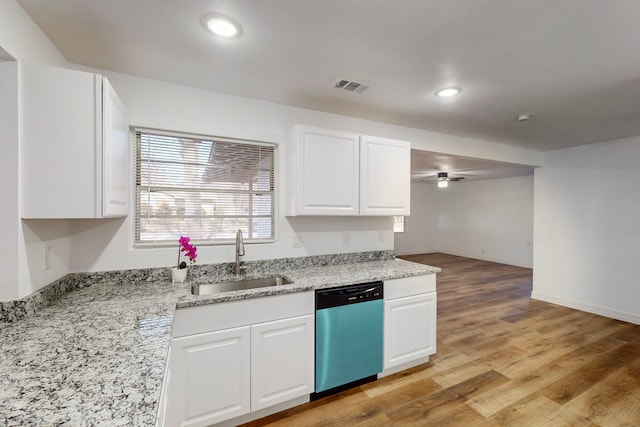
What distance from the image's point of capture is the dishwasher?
211cm

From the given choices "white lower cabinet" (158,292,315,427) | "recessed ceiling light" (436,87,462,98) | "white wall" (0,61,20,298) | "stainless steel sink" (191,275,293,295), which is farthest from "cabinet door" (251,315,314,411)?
"recessed ceiling light" (436,87,462,98)

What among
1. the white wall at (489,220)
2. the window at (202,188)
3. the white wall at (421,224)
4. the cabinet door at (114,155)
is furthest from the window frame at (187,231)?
the white wall at (489,220)

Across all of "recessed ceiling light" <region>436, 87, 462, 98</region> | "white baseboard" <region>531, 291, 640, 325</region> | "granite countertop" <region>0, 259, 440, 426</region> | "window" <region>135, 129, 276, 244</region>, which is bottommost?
"white baseboard" <region>531, 291, 640, 325</region>

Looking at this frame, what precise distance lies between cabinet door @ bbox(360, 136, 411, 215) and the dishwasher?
2.50 ft

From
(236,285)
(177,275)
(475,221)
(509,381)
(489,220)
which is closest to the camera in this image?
(177,275)

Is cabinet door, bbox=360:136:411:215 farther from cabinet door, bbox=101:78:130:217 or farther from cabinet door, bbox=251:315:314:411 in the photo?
cabinet door, bbox=101:78:130:217

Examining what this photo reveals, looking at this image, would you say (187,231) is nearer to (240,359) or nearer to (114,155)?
(114,155)

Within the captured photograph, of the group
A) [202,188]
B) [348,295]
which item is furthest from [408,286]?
[202,188]

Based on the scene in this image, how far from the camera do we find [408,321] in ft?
8.17

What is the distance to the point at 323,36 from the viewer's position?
162cm

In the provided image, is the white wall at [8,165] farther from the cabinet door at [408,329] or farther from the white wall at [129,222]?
the cabinet door at [408,329]

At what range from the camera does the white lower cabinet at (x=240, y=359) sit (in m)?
1.69

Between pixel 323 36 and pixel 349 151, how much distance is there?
1.05 metres

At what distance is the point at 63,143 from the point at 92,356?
1062mm
